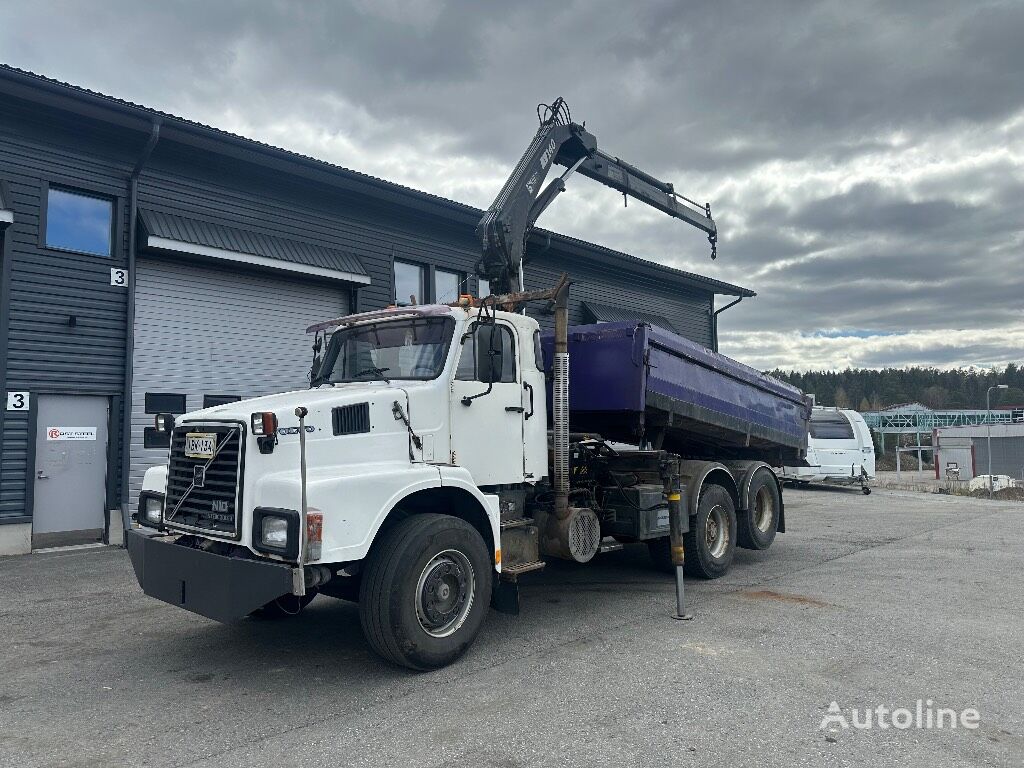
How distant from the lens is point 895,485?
A: 81.9 ft

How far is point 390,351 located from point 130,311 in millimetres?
7404

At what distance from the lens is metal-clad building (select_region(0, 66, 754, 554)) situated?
34.9 feet

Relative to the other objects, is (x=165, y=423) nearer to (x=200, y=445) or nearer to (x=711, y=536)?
(x=200, y=445)

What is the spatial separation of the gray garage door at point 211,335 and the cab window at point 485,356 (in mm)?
7171

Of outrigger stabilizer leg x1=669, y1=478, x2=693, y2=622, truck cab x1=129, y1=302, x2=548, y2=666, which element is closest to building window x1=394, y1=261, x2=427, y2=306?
truck cab x1=129, y1=302, x2=548, y2=666

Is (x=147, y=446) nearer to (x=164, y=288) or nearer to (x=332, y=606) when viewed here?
(x=164, y=288)

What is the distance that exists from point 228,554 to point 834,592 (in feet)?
19.6

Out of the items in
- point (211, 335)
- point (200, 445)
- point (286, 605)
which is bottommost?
point (286, 605)

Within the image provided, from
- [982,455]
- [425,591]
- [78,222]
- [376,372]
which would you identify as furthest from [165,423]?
[982,455]

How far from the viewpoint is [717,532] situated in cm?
873

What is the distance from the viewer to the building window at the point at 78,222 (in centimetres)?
1105

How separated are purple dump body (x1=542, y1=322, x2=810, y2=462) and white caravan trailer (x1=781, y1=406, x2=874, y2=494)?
13.2 meters

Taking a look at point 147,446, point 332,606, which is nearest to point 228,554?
point 332,606

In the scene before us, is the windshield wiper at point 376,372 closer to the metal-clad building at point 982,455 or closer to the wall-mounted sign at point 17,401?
the wall-mounted sign at point 17,401
